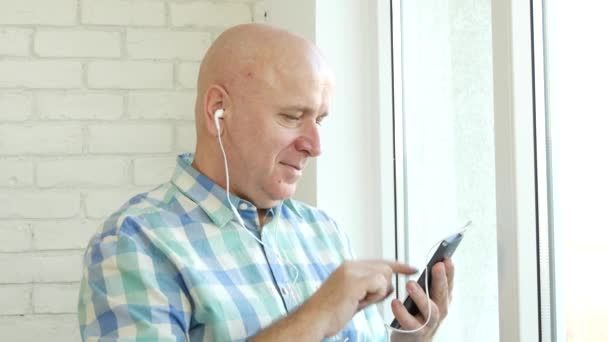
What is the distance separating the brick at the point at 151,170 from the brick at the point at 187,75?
20cm

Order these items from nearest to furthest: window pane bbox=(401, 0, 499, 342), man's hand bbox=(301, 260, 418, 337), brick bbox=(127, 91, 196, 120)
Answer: man's hand bbox=(301, 260, 418, 337)
window pane bbox=(401, 0, 499, 342)
brick bbox=(127, 91, 196, 120)

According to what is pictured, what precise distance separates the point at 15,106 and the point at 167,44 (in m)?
0.42

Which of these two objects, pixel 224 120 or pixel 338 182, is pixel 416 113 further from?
pixel 224 120

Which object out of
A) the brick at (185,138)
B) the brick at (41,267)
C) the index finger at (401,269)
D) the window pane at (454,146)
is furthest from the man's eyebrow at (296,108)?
the brick at (41,267)

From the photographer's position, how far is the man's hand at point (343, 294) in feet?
4.02

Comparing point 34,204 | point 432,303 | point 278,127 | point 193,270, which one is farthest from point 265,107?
point 34,204

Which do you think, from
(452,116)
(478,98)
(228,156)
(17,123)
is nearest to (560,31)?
(478,98)

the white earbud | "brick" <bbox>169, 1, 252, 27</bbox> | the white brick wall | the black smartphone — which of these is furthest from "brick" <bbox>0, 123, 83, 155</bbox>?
the black smartphone

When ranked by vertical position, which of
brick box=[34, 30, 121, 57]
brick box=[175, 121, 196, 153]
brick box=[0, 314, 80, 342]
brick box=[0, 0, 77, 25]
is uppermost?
brick box=[0, 0, 77, 25]

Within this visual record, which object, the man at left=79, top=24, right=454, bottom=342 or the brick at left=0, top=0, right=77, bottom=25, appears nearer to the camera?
the man at left=79, top=24, right=454, bottom=342

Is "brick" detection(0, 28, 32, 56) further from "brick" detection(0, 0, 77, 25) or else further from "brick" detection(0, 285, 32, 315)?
"brick" detection(0, 285, 32, 315)

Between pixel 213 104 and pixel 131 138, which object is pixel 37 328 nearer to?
pixel 131 138

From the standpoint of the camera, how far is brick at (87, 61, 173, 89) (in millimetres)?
2248

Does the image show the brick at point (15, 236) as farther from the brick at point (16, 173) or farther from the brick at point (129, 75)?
the brick at point (129, 75)
